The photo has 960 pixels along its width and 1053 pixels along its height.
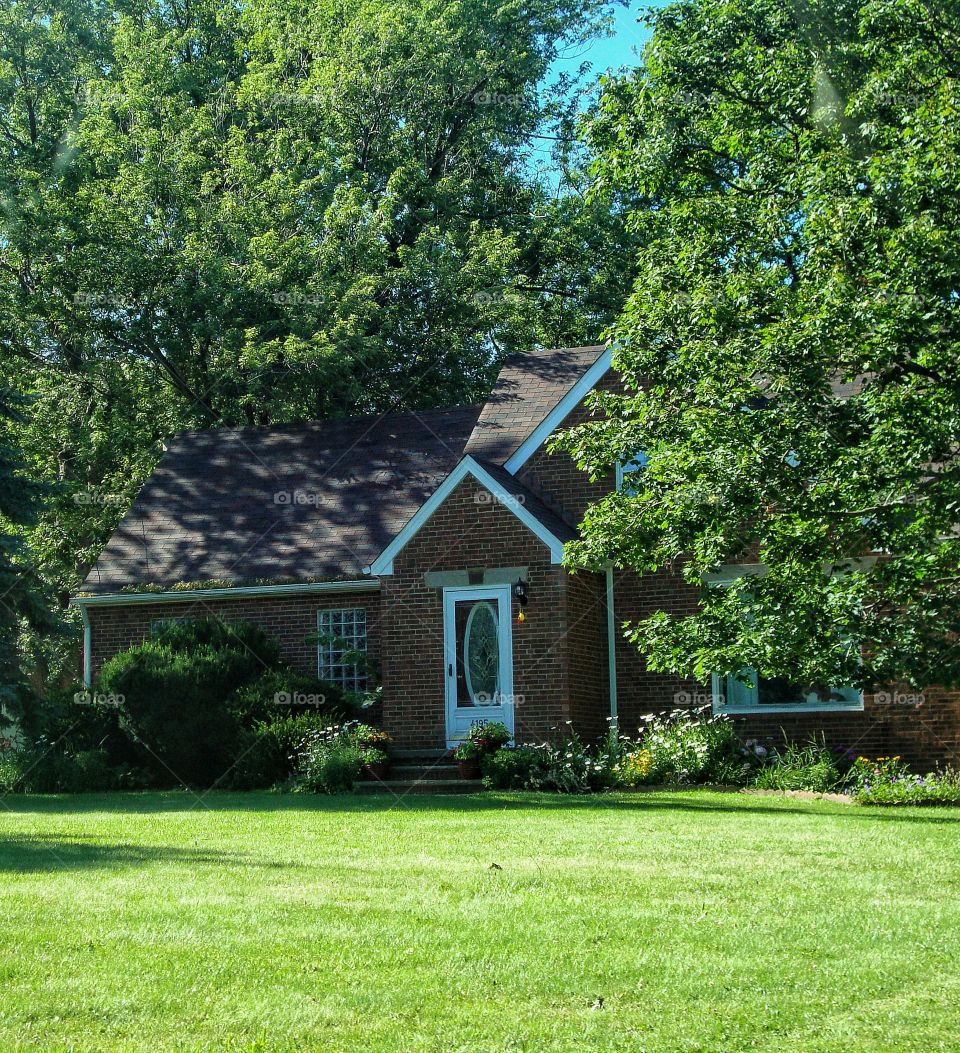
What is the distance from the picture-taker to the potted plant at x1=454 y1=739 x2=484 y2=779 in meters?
20.0

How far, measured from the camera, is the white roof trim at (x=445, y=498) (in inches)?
824

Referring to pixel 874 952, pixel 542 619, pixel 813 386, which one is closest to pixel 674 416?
pixel 813 386

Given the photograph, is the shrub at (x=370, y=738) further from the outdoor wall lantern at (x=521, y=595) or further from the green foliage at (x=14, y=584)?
the green foliage at (x=14, y=584)

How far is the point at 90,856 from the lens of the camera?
11461 mm

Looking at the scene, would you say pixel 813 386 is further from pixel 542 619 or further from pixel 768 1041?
pixel 768 1041

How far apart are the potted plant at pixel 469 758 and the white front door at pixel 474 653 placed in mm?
1016

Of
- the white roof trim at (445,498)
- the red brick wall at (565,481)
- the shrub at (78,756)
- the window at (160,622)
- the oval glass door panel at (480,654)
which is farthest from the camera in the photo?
the window at (160,622)

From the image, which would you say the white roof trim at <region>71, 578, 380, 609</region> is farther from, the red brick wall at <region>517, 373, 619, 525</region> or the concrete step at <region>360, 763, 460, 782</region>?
the concrete step at <region>360, 763, 460, 782</region>

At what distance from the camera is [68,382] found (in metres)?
32.3

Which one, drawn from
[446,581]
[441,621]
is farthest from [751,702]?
[446,581]

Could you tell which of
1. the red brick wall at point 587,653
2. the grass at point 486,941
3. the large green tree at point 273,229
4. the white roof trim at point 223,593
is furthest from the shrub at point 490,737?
the large green tree at point 273,229

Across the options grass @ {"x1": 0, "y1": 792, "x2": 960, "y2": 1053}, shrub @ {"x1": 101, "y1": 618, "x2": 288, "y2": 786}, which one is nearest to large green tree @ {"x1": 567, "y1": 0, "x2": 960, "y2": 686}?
grass @ {"x1": 0, "y1": 792, "x2": 960, "y2": 1053}

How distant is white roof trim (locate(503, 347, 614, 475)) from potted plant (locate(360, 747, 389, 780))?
545 cm

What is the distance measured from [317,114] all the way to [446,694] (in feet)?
60.8
